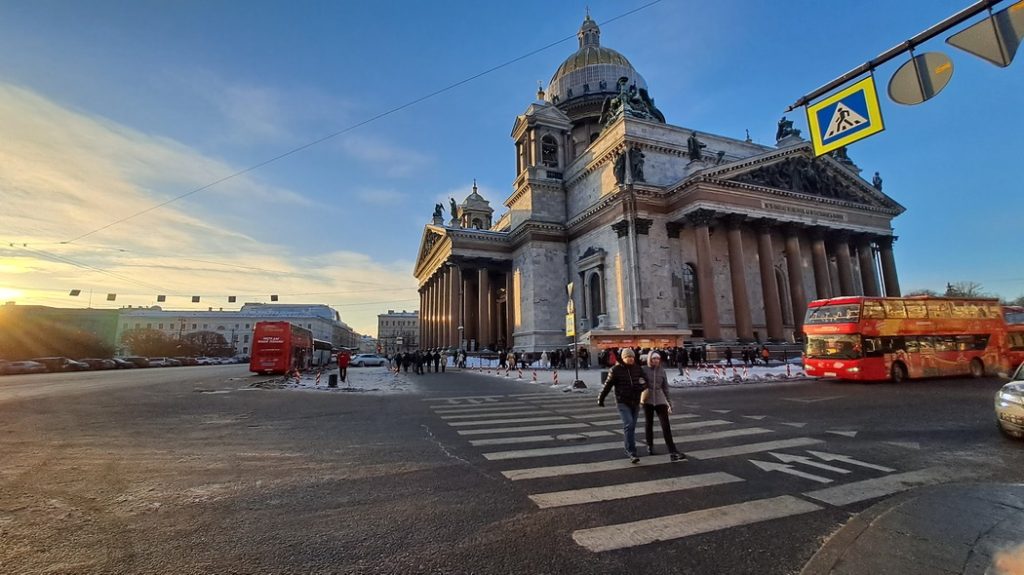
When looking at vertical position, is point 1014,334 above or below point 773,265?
below

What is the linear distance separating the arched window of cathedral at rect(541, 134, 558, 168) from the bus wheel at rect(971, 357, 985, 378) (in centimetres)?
3377

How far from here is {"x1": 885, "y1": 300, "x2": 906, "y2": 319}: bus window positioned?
18094 mm

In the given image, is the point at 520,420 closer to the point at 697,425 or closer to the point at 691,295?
the point at 697,425

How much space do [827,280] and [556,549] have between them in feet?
132

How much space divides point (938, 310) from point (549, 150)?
33.6 m

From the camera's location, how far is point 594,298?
3812 centimetres

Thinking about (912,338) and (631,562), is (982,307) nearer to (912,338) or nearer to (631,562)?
(912,338)

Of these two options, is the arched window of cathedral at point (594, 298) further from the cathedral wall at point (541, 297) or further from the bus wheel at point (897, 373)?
the bus wheel at point (897, 373)

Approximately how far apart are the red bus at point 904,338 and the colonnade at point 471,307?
92.1 feet

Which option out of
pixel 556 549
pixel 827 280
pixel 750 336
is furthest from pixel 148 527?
pixel 827 280

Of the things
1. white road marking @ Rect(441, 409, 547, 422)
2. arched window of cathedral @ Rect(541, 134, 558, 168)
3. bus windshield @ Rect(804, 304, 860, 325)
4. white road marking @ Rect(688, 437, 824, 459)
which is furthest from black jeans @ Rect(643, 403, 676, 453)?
arched window of cathedral @ Rect(541, 134, 558, 168)

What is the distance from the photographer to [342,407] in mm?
13109

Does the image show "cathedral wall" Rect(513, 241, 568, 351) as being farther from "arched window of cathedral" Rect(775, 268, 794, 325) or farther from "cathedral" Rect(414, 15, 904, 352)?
"arched window of cathedral" Rect(775, 268, 794, 325)

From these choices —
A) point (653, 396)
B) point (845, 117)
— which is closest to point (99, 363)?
point (653, 396)
